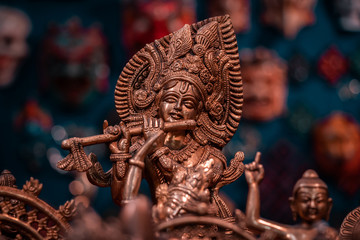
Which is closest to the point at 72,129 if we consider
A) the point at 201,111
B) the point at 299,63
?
the point at 299,63

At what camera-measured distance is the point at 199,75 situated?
4.61 metres

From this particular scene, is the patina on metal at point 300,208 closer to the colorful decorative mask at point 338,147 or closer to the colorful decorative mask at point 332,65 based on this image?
the colorful decorative mask at point 338,147

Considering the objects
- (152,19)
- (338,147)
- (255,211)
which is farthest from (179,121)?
(338,147)

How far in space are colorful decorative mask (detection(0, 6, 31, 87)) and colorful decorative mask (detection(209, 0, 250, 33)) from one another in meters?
2.33

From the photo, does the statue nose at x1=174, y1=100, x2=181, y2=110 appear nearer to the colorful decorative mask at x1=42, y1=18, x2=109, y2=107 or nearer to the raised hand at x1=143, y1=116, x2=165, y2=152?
the raised hand at x1=143, y1=116, x2=165, y2=152

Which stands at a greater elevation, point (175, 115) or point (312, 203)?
point (175, 115)

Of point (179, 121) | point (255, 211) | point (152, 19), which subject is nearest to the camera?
point (255, 211)

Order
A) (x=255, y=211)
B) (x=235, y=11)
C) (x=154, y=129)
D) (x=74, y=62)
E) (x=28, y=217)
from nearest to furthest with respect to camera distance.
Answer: (x=255, y=211) < (x=28, y=217) < (x=154, y=129) < (x=74, y=62) < (x=235, y=11)

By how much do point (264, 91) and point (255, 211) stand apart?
5476 millimetres

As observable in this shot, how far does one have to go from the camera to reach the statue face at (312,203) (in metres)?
3.80

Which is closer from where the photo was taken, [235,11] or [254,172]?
[254,172]

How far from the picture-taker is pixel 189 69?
4.58 metres

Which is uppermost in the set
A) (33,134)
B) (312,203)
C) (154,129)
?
(154,129)

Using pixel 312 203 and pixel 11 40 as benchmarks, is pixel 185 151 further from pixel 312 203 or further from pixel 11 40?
pixel 11 40
